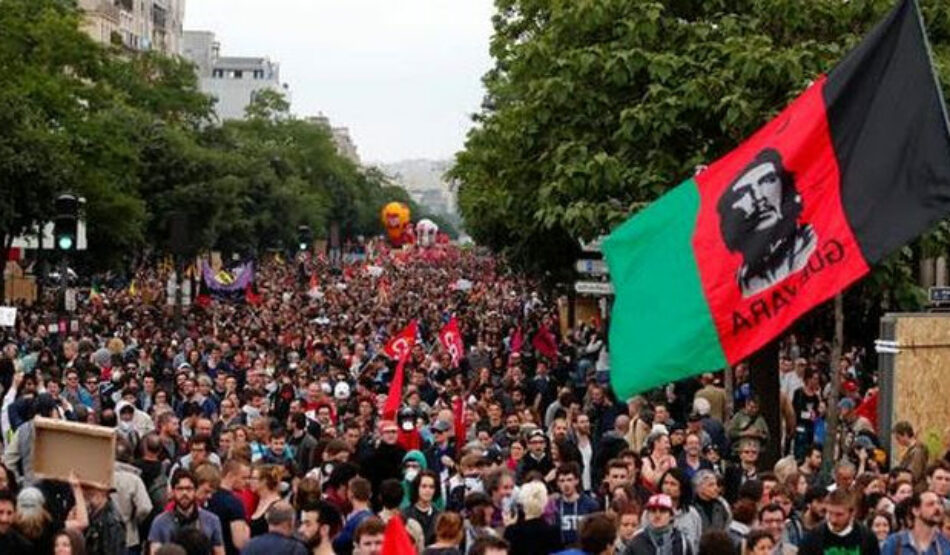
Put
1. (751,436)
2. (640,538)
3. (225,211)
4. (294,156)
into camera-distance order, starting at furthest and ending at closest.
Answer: (294,156)
(225,211)
(751,436)
(640,538)

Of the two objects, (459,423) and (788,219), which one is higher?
(788,219)

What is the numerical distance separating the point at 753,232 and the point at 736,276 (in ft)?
1.02

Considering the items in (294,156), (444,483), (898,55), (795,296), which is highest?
(294,156)

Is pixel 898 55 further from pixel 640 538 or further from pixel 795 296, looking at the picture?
pixel 640 538

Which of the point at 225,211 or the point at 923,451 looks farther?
the point at 225,211

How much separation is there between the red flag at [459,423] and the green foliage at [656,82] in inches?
108

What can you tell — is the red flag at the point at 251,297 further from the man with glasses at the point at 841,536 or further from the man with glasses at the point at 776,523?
the man with glasses at the point at 841,536

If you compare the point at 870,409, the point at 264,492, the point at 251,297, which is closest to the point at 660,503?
the point at 264,492

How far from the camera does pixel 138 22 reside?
5945 inches

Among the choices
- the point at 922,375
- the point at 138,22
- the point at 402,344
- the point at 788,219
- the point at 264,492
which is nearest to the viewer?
the point at 788,219

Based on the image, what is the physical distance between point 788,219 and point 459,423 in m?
9.42

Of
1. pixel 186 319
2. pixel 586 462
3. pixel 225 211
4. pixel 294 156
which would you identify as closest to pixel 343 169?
pixel 294 156

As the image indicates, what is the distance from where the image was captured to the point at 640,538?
12.4m

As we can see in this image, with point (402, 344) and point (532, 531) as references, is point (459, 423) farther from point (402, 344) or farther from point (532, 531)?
point (532, 531)
